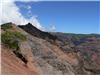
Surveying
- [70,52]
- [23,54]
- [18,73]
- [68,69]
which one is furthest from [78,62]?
[18,73]

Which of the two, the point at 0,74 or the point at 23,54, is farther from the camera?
the point at 23,54

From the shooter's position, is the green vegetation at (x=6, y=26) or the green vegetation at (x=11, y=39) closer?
the green vegetation at (x=11, y=39)

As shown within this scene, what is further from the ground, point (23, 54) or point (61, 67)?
point (23, 54)

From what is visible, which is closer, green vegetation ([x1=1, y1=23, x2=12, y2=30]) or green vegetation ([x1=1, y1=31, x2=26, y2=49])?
green vegetation ([x1=1, y1=31, x2=26, y2=49])

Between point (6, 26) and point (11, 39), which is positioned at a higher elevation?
point (11, 39)

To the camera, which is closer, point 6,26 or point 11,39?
point 11,39

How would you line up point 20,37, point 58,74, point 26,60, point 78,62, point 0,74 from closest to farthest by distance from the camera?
point 0,74 < point 26,60 < point 20,37 < point 58,74 < point 78,62

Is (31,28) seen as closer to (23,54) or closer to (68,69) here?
(68,69)

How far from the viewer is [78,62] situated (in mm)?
52094

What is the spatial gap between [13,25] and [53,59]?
26.3ft

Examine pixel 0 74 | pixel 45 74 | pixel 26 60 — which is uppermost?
pixel 0 74

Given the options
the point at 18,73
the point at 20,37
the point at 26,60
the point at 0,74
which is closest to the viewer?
the point at 0,74

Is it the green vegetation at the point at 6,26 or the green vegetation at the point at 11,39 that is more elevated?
the green vegetation at the point at 11,39

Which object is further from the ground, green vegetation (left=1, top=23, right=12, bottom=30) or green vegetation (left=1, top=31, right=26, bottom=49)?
green vegetation (left=1, top=31, right=26, bottom=49)
